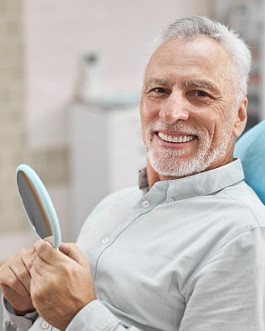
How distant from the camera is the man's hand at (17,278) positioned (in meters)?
1.53

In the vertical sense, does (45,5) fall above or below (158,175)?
above

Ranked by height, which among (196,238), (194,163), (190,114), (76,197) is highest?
(190,114)

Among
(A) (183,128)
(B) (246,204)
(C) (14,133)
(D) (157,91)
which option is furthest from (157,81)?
(C) (14,133)

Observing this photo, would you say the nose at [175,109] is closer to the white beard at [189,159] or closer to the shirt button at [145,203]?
the white beard at [189,159]

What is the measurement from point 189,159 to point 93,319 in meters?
0.44

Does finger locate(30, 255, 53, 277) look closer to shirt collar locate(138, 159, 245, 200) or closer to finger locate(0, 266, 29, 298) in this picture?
finger locate(0, 266, 29, 298)

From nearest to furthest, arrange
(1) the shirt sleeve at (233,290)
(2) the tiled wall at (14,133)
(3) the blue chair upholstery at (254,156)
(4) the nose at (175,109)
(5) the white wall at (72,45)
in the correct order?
(1) the shirt sleeve at (233,290) → (4) the nose at (175,109) → (3) the blue chair upholstery at (254,156) → (2) the tiled wall at (14,133) → (5) the white wall at (72,45)

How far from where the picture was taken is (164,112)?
1540 mm

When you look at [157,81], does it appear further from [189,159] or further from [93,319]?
[93,319]

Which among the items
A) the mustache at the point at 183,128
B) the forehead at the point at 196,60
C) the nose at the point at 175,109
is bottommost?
the mustache at the point at 183,128

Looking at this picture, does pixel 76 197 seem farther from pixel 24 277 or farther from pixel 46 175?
pixel 24 277

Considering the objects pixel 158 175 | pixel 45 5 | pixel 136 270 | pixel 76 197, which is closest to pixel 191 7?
pixel 45 5

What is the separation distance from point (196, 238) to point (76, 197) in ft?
8.78

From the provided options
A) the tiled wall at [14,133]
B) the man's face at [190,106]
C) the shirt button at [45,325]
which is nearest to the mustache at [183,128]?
the man's face at [190,106]
